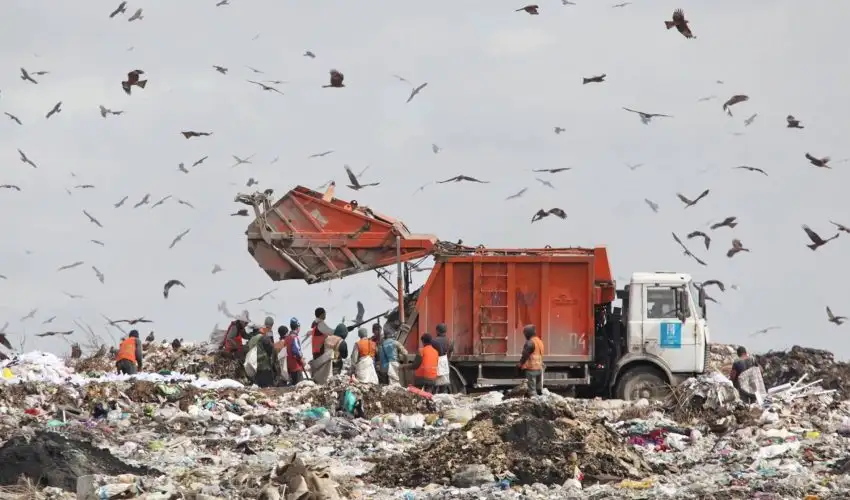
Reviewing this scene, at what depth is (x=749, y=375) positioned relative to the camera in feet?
60.6

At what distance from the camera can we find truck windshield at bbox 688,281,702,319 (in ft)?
64.5

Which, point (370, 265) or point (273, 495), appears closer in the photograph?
point (273, 495)

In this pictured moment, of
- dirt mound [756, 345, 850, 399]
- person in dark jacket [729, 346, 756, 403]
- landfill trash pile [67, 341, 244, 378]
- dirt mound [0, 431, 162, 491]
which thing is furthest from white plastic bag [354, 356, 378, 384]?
dirt mound [756, 345, 850, 399]

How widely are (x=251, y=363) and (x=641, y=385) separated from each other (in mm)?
5765

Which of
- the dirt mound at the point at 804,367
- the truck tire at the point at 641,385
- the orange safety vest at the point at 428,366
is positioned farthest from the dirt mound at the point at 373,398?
the dirt mound at the point at 804,367

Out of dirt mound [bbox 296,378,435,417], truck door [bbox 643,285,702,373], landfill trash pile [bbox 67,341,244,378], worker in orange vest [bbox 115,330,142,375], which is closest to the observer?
dirt mound [bbox 296,378,435,417]

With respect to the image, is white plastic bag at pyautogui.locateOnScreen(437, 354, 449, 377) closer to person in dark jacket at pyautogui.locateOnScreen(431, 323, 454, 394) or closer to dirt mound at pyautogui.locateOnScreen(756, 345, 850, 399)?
person in dark jacket at pyautogui.locateOnScreen(431, 323, 454, 394)

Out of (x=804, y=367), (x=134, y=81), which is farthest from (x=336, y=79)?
(x=804, y=367)

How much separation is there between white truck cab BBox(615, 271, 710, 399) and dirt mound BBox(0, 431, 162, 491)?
28.5 ft

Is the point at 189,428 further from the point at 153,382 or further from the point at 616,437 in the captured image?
the point at 616,437

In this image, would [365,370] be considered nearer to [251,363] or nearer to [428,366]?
[428,366]

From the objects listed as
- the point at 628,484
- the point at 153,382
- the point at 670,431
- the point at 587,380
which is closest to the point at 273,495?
the point at 628,484

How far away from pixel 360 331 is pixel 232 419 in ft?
10.4

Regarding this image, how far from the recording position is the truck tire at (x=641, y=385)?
64.0 ft
